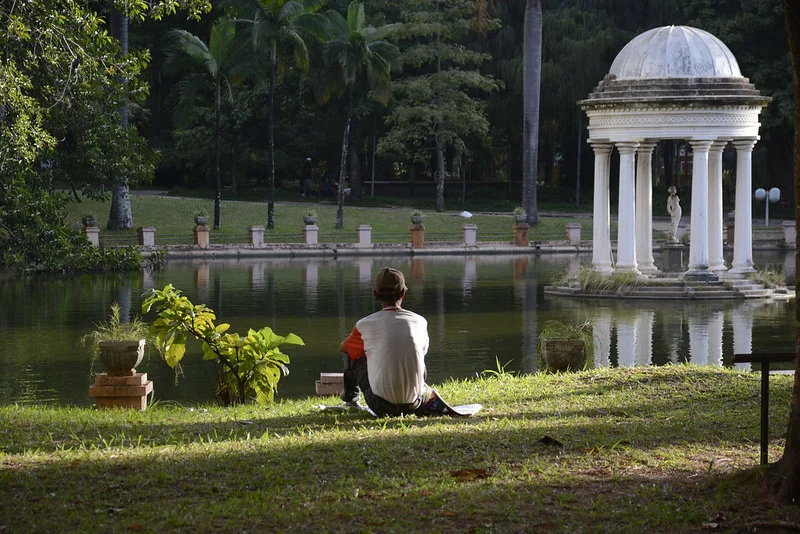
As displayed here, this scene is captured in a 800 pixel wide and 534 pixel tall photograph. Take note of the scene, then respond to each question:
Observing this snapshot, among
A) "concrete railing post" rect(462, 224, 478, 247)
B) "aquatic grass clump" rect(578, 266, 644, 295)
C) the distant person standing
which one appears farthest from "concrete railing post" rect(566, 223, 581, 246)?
the distant person standing

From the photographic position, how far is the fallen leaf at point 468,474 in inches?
288

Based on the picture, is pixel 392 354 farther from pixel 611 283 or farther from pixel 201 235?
pixel 201 235

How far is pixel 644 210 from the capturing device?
3136 cm

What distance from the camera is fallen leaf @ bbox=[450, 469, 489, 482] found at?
24.0ft

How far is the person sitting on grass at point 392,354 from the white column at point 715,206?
2124 centimetres

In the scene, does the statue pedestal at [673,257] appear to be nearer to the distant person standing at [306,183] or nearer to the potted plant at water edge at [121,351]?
the potted plant at water edge at [121,351]

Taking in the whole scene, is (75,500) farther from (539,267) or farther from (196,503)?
(539,267)

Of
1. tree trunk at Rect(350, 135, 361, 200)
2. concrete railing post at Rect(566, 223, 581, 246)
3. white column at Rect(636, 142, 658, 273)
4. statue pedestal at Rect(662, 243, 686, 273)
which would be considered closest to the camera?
white column at Rect(636, 142, 658, 273)

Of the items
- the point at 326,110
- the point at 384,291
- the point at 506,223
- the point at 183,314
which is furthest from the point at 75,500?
the point at 326,110

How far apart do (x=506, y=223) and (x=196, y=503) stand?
4888 cm

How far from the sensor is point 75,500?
22.3 feet

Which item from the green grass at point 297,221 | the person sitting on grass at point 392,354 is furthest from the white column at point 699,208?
the green grass at point 297,221

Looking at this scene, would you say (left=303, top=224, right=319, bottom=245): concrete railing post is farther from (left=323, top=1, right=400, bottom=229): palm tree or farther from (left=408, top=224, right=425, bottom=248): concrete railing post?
(left=323, top=1, right=400, bottom=229): palm tree

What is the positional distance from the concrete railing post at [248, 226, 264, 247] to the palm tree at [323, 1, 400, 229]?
6.55m
